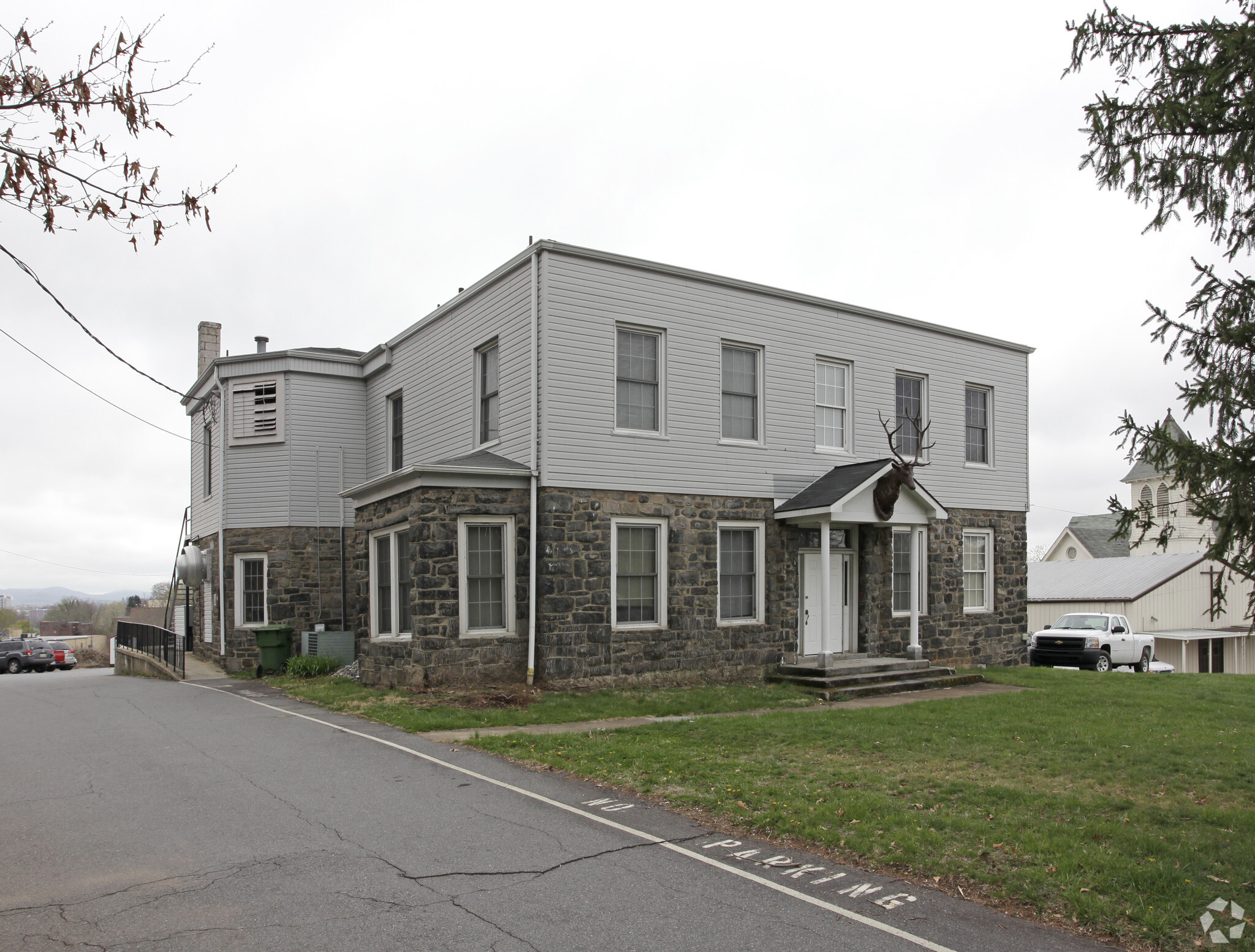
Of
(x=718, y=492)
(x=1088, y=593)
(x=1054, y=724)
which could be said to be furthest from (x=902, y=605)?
(x=1088, y=593)

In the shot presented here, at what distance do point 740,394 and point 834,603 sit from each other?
16.0 ft

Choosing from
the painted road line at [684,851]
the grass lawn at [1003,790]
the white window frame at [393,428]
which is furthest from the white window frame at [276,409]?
the grass lawn at [1003,790]

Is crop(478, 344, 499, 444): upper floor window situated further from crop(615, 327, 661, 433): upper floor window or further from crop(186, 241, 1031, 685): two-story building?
crop(615, 327, 661, 433): upper floor window

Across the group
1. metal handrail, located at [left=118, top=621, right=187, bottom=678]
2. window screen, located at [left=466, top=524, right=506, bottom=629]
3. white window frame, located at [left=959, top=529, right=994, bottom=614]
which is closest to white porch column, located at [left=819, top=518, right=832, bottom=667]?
white window frame, located at [left=959, top=529, right=994, bottom=614]

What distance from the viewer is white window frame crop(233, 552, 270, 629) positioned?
21844mm

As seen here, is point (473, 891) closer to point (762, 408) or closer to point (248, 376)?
point (762, 408)

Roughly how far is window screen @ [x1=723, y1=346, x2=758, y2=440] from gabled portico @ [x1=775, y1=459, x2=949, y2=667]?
1702mm

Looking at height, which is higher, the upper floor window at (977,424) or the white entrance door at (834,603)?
the upper floor window at (977,424)

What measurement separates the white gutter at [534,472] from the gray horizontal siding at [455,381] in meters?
0.22

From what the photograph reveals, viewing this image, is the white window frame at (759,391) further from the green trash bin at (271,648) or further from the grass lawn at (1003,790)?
the green trash bin at (271,648)

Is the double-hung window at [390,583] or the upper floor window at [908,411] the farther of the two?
the upper floor window at [908,411]

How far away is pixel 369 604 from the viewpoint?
17.3 m

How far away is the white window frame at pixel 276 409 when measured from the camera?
22.4 metres

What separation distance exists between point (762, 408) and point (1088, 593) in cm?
3156
